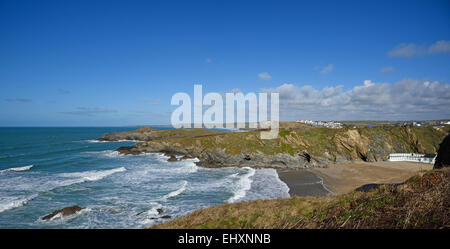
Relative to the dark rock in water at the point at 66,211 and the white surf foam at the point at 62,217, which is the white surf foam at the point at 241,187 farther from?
the dark rock in water at the point at 66,211

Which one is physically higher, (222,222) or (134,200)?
(222,222)

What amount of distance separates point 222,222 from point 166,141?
5630 centimetres

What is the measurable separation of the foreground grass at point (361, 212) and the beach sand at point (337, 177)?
16.0 m

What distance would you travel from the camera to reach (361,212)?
342 inches

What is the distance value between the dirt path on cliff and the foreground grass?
63.6 feet

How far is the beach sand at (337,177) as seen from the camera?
29344 millimetres

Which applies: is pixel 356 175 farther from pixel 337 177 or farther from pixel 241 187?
pixel 241 187

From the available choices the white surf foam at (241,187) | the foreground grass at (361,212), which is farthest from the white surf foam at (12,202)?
the white surf foam at (241,187)

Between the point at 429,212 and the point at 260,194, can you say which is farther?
the point at 260,194

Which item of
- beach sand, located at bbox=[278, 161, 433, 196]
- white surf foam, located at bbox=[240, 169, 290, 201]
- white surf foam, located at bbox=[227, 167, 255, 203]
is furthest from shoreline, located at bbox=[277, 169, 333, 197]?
white surf foam, located at bbox=[227, 167, 255, 203]

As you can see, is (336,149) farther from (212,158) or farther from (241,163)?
(212,158)

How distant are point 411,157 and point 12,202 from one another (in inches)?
2901
